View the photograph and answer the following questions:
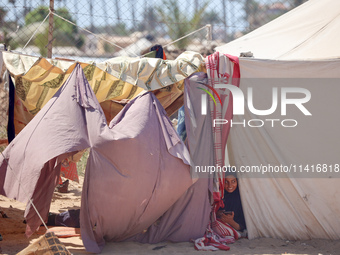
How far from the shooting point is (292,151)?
4762 mm

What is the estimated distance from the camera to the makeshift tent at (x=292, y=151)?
186 inches

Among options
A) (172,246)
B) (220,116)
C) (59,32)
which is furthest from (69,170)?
(59,32)

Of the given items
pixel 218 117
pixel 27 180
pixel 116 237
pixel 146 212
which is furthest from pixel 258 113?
pixel 27 180

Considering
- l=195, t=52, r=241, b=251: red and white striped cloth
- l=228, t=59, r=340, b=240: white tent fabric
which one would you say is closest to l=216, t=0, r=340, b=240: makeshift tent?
l=228, t=59, r=340, b=240: white tent fabric

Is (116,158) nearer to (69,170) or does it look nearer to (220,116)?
(220,116)

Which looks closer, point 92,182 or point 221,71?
point 92,182

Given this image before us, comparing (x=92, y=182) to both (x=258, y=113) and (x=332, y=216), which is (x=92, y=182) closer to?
(x=258, y=113)

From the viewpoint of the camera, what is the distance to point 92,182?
13.7ft

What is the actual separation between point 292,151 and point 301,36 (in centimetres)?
163

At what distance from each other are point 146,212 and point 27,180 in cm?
100

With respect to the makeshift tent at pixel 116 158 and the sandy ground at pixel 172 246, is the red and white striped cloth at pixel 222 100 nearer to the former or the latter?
the makeshift tent at pixel 116 158

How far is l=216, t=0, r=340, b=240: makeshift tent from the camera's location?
15.5 ft

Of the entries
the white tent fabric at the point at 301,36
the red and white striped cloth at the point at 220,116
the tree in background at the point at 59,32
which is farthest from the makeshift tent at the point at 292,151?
the tree in background at the point at 59,32

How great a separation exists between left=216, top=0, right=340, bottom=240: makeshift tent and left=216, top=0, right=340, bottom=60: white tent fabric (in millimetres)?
432
